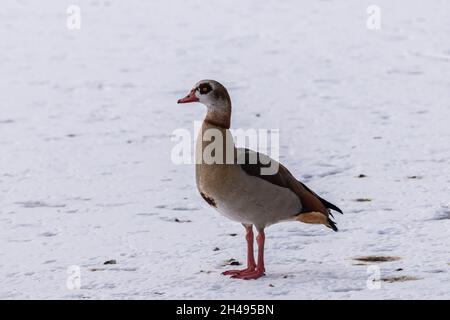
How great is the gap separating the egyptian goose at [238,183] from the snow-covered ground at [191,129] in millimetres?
415

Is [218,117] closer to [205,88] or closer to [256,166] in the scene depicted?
[205,88]

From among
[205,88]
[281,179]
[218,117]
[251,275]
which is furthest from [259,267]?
[205,88]

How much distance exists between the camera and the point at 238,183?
553cm

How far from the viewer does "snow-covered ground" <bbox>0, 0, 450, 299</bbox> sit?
19.7 ft

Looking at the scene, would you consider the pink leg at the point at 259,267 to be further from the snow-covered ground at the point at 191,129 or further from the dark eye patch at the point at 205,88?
the dark eye patch at the point at 205,88

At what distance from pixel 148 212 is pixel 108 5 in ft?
41.1

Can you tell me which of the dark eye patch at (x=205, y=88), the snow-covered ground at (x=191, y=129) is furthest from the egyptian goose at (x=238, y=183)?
the snow-covered ground at (x=191, y=129)

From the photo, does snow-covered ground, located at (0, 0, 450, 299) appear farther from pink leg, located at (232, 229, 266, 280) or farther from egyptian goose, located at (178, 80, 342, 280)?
egyptian goose, located at (178, 80, 342, 280)

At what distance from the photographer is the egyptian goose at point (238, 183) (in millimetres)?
5531

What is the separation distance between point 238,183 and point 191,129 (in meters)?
5.45

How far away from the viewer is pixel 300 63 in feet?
46.9
